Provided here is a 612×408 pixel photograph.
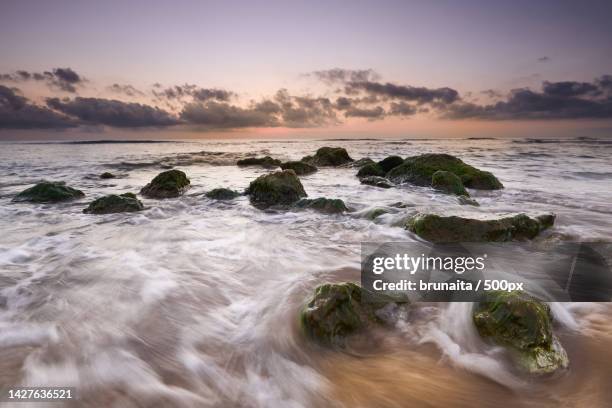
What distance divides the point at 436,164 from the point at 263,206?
6020mm

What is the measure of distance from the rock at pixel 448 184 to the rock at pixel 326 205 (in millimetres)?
3478

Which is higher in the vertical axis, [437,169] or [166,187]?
[437,169]

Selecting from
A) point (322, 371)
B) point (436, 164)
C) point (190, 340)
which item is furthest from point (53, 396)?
point (436, 164)

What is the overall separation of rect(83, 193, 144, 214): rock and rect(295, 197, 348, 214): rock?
3.40m

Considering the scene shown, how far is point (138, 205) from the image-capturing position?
7246mm

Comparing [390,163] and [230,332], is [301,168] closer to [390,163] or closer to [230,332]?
[390,163]

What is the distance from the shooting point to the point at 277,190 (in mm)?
7738

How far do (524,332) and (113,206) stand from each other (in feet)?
23.5

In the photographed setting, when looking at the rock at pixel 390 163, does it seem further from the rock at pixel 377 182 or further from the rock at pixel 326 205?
the rock at pixel 326 205

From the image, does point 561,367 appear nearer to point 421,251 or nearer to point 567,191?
point 421,251

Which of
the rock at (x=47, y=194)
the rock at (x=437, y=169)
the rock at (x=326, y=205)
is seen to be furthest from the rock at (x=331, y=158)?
the rock at (x=47, y=194)

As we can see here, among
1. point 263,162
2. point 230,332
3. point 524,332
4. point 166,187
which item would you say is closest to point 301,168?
point 263,162

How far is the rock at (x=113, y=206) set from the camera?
22.7ft

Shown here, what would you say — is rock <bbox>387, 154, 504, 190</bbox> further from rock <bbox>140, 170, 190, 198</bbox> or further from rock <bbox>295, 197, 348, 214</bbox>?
rock <bbox>140, 170, 190, 198</bbox>
